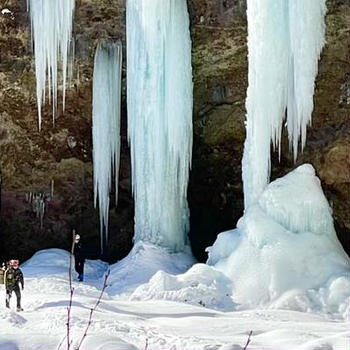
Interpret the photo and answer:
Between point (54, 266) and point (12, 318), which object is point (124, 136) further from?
point (12, 318)

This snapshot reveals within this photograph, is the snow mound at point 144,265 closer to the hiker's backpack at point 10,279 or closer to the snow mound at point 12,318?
Result: the hiker's backpack at point 10,279

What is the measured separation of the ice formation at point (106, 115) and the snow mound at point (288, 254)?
3.51 metres

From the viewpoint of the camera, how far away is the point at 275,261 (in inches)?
490

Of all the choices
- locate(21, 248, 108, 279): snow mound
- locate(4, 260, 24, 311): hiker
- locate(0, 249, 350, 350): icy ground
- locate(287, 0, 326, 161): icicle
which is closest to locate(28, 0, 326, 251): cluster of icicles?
locate(287, 0, 326, 161): icicle

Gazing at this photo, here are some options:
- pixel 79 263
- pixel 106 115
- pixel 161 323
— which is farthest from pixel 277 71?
pixel 161 323

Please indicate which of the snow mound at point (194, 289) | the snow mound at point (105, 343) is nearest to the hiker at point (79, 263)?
the snow mound at point (194, 289)

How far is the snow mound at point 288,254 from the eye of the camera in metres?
11.8

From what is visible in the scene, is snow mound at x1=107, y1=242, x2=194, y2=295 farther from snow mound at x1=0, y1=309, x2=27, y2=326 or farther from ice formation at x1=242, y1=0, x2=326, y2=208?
snow mound at x1=0, y1=309, x2=27, y2=326

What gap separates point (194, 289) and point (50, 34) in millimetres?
5840

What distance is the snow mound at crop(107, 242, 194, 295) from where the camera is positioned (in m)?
13.8

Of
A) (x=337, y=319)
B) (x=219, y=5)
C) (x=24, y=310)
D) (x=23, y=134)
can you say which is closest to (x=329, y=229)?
(x=337, y=319)

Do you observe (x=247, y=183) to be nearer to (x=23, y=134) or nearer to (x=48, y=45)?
(x=48, y=45)

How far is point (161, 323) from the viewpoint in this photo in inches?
380

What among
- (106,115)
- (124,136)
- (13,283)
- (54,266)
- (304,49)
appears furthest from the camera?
(124,136)
